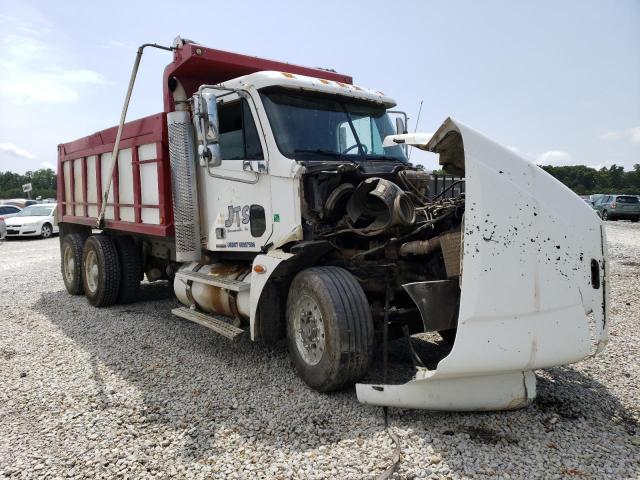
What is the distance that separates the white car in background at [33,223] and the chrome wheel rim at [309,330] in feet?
61.7

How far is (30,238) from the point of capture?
70.2 feet

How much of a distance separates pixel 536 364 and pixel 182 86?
4733mm

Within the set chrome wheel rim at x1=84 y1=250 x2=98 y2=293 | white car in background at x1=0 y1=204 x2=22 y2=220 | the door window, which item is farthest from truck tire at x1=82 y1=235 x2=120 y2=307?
white car in background at x1=0 y1=204 x2=22 y2=220

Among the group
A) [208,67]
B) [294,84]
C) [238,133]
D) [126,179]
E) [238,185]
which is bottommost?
[238,185]

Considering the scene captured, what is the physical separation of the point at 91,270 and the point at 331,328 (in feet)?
17.6

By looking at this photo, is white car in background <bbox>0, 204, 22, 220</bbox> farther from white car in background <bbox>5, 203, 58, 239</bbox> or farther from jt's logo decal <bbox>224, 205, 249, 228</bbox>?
jt's logo decal <bbox>224, 205, 249, 228</bbox>

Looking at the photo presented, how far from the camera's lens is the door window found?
16.3ft

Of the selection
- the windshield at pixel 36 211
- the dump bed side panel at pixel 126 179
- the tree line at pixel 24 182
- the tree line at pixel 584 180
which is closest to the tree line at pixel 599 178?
the tree line at pixel 584 180

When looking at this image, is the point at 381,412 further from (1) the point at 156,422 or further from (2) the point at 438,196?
(2) the point at 438,196

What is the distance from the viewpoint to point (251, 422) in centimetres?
375

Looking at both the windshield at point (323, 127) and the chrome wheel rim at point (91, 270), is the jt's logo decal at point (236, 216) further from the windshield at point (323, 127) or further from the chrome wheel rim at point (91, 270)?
the chrome wheel rim at point (91, 270)

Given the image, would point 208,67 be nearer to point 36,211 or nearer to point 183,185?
point 183,185

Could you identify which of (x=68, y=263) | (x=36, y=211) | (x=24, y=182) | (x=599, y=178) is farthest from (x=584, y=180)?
(x=24, y=182)

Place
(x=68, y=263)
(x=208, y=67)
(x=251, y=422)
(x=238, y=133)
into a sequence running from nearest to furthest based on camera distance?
(x=251, y=422), (x=238, y=133), (x=208, y=67), (x=68, y=263)
